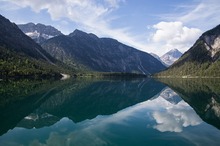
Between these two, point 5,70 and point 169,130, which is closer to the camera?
point 169,130

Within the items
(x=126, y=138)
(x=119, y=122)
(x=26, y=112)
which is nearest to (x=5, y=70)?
(x=26, y=112)

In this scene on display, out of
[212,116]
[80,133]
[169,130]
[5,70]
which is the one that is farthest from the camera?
[5,70]

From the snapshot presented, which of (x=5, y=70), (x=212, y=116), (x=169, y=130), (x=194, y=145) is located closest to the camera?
(x=194, y=145)

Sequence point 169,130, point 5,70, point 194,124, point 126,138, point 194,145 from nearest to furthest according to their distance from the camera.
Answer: point 194,145 < point 126,138 < point 169,130 < point 194,124 < point 5,70

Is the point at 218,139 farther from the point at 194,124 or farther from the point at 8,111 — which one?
the point at 8,111

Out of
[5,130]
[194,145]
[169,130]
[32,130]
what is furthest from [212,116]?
[5,130]

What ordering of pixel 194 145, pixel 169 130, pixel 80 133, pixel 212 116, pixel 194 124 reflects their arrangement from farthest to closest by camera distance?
pixel 212 116
pixel 194 124
pixel 169 130
pixel 80 133
pixel 194 145

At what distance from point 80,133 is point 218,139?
791 inches

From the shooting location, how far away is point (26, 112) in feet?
205

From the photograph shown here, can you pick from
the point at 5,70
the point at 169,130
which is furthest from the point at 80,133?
the point at 5,70

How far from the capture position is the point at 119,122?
50.9 metres

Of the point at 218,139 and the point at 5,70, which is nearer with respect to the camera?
the point at 218,139

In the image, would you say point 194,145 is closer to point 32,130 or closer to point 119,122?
point 119,122

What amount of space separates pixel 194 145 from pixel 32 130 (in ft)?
81.3
